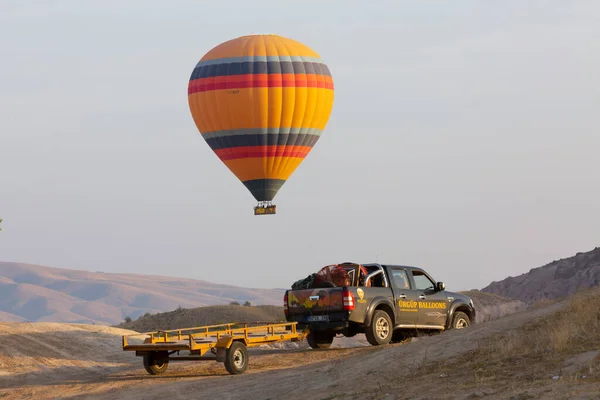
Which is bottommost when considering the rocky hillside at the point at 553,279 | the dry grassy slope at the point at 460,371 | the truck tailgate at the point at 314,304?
the dry grassy slope at the point at 460,371

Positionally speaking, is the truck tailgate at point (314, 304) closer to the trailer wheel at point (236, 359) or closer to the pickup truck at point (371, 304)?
the pickup truck at point (371, 304)

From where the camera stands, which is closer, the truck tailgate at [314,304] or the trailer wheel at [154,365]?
the trailer wheel at [154,365]

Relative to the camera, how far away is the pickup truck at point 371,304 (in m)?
26.7

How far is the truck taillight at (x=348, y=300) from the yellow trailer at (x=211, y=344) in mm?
1339

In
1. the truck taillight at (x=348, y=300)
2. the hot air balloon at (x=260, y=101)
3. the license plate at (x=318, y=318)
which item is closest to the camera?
the truck taillight at (x=348, y=300)

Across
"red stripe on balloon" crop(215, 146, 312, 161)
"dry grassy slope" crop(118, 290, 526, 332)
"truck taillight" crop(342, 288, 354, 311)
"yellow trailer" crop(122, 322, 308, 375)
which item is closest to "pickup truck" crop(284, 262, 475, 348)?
"truck taillight" crop(342, 288, 354, 311)

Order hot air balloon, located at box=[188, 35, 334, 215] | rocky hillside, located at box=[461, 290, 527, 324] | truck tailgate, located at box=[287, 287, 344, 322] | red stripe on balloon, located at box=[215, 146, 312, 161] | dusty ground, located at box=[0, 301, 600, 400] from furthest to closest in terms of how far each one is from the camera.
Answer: red stripe on balloon, located at box=[215, 146, 312, 161], hot air balloon, located at box=[188, 35, 334, 215], rocky hillside, located at box=[461, 290, 527, 324], truck tailgate, located at box=[287, 287, 344, 322], dusty ground, located at box=[0, 301, 600, 400]

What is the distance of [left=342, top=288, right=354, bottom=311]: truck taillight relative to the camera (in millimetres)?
26359

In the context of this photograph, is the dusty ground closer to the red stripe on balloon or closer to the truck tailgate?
the truck tailgate

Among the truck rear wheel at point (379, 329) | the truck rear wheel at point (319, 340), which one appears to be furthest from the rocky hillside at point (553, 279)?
the truck rear wheel at point (379, 329)

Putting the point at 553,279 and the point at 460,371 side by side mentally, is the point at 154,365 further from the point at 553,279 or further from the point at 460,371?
the point at 553,279

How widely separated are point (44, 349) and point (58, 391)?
8456mm

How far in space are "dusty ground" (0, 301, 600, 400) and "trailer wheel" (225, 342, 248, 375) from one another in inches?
11.9

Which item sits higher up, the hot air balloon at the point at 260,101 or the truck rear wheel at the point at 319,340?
the hot air balloon at the point at 260,101
